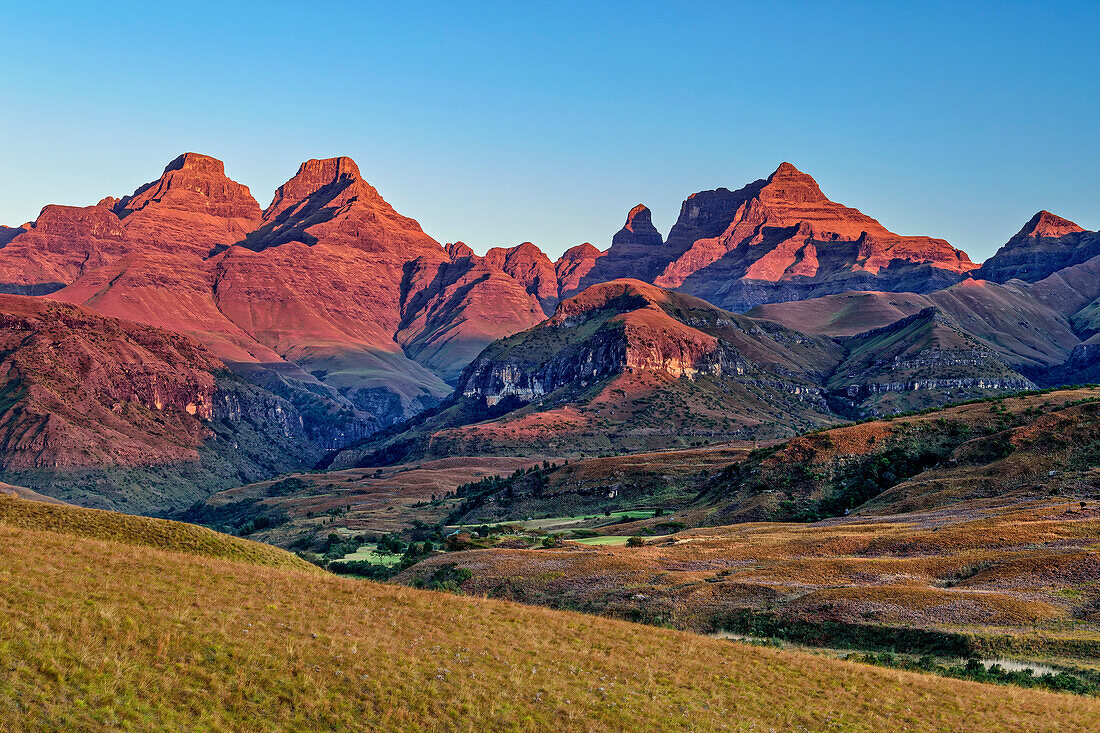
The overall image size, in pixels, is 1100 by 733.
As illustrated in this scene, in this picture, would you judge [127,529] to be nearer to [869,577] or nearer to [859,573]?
[859,573]

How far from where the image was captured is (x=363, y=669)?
2920 cm

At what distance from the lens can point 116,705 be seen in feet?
78.1

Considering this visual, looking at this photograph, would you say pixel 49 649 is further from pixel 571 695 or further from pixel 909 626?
pixel 909 626

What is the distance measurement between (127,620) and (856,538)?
54.5 m

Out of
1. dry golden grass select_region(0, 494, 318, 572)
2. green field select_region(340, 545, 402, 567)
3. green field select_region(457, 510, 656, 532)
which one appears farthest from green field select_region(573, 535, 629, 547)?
dry golden grass select_region(0, 494, 318, 572)

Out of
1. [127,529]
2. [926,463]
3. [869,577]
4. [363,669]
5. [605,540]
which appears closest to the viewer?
[363,669]

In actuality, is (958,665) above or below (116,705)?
below

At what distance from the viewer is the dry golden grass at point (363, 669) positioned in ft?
82.5

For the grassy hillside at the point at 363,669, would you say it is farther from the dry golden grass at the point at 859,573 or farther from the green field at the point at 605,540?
the green field at the point at 605,540

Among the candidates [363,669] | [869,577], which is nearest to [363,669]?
[363,669]

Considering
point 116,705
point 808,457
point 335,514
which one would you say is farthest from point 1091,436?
point 335,514

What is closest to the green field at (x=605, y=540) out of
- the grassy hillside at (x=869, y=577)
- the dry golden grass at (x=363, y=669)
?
the grassy hillside at (x=869, y=577)

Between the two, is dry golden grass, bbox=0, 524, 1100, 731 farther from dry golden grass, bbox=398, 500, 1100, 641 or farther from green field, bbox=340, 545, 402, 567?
green field, bbox=340, 545, 402, 567

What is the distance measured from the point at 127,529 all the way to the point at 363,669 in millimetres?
29657
